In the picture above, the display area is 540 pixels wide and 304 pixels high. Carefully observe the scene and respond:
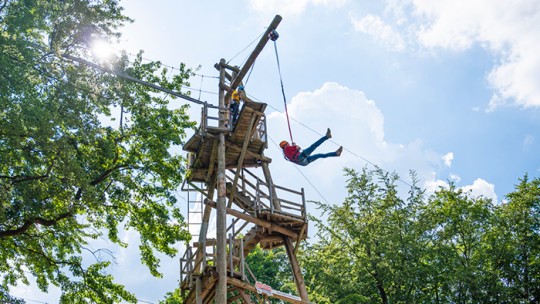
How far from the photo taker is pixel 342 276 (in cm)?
2188

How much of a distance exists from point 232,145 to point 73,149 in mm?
5254

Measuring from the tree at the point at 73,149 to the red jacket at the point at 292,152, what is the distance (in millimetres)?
3816

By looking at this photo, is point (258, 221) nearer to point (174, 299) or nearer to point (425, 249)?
point (425, 249)

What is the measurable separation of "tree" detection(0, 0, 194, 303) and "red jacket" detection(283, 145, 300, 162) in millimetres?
3816

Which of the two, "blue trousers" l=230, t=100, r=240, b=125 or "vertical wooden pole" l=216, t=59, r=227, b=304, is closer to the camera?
"vertical wooden pole" l=216, t=59, r=227, b=304

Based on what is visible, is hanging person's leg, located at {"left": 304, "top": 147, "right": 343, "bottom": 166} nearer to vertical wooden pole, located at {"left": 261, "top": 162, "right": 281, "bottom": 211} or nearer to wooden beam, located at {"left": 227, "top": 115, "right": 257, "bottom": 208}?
vertical wooden pole, located at {"left": 261, "top": 162, "right": 281, "bottom": 211}

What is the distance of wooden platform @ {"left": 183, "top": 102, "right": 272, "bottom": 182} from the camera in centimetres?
1561

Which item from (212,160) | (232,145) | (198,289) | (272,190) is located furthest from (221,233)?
(232,145)

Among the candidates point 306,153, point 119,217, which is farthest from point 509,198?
point 119,217

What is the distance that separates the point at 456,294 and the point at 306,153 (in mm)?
11721

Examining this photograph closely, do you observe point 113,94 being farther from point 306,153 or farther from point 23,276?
point 23,276

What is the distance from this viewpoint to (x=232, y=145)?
16.6 meters

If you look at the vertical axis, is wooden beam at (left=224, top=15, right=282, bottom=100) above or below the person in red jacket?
above

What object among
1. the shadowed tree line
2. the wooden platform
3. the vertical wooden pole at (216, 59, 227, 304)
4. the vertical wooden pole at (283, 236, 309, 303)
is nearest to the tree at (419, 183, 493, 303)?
the shadowed tree line
